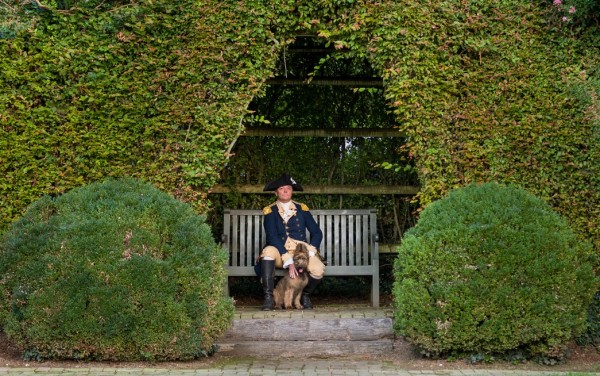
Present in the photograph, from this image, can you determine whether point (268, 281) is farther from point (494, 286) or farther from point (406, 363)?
point (494, 286)

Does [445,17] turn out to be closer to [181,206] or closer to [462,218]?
[462,218]

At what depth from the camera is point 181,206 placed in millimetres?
8391

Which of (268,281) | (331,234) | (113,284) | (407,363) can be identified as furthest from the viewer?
(331,234)

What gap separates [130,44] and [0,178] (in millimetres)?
1989

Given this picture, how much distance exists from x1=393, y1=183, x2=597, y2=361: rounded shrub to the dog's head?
178 centimetres

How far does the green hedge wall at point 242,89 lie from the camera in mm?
9234

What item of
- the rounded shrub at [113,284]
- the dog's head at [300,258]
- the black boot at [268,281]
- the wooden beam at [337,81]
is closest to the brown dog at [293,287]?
the dog's head at [300,258]

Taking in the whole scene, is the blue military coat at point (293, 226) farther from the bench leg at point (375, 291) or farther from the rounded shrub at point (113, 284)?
the rounded shrub at point (113, 284)

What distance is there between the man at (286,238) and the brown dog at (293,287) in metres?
0.07

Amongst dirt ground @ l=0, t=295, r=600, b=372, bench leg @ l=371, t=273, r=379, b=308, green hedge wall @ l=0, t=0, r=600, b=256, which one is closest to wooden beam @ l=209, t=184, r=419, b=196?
bench leg @ l=371, t=273, r=379, b=308

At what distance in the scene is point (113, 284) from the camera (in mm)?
7637

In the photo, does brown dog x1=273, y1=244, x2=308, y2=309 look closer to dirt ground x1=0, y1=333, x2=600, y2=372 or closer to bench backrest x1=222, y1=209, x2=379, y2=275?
bench backrest x1=222, y1=209, x2=379, y2=275

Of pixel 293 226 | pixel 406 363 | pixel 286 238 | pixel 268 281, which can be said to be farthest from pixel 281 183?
pixel 406 363

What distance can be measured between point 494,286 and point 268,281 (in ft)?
9.74
